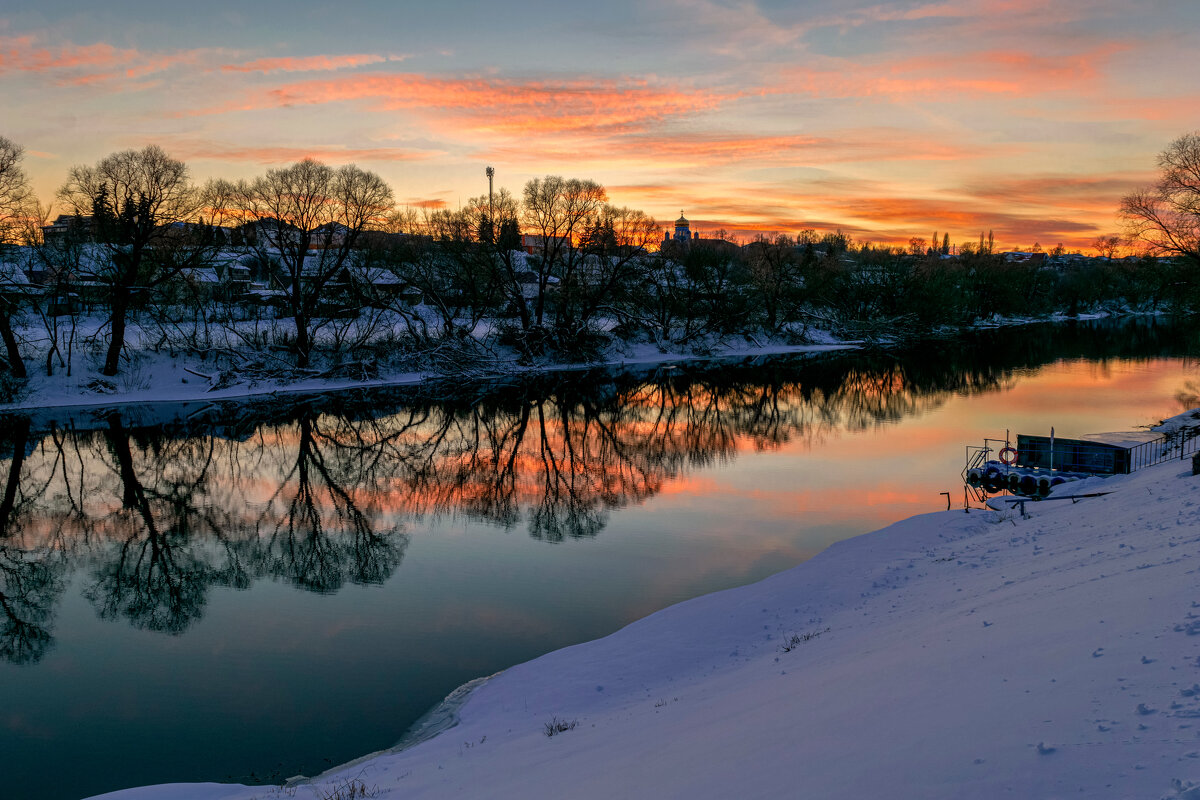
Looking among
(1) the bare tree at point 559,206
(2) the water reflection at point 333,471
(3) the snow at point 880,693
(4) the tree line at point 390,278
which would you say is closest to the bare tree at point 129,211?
(4) the tree line at point 390,278

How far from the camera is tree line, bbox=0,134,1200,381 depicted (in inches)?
1742

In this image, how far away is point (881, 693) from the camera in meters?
→ 7.77

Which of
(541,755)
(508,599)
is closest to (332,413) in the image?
(508,599)

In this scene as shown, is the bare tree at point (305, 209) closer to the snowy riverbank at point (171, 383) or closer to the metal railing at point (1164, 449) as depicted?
the snowy riverbank at point (171, 383)

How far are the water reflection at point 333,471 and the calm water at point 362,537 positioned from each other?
0.13 metres

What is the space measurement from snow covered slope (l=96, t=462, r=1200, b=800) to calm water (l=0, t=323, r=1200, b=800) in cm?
198

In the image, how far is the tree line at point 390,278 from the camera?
44.2 metres

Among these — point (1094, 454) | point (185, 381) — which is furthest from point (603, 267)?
point (1094, 454)

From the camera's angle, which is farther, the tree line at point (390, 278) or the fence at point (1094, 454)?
the tree line at point (390, 278)

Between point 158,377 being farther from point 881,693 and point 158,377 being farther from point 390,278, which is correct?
point 881,693

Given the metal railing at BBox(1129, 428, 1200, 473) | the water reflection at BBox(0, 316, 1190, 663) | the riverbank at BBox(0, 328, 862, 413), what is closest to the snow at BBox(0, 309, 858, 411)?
the riverbank at BBox(0, 328, 862, 413)

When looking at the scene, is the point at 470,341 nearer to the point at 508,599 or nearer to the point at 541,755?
the point at 508,599

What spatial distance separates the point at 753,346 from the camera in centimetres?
8119

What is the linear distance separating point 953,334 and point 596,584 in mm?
99709
